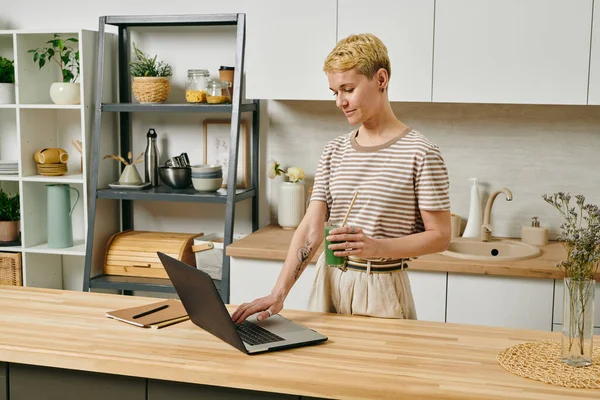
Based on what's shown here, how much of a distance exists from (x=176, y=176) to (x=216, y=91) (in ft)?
1.70

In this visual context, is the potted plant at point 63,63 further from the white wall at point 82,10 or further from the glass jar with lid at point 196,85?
the glass jar with lid at point 196,85

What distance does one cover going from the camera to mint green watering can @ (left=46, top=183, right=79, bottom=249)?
163 inches

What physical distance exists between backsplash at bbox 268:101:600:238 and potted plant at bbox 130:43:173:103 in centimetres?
88

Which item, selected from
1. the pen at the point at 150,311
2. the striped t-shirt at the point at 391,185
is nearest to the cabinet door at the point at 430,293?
the striped t-shirt at the point at 391,185

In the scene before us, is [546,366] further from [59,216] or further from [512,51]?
[59,216]

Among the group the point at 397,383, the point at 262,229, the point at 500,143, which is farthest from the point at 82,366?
the point at 500,143

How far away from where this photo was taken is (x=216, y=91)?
12.6 ft

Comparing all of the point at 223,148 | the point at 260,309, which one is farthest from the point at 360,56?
the point at 223,148

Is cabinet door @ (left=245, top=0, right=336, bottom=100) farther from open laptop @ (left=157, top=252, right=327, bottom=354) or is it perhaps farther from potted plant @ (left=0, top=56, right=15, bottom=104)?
open laptop @ (left=157, top=252, right=327, bottom=354)

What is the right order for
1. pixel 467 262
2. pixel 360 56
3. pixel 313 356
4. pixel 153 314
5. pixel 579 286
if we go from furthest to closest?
pixel 467 262
pixel 153 314
pixel 360 56
pixel 313 356
pixel 579 286

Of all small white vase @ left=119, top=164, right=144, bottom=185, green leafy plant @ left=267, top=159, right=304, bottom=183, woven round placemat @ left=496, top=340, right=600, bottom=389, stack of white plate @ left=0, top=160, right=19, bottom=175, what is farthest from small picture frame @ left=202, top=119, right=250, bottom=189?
woven round placemat @ left=496, top=340, right=600, bottom=389

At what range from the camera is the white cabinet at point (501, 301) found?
129 inches

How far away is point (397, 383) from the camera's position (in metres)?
1.72

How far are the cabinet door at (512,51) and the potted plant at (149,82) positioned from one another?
1436mm
